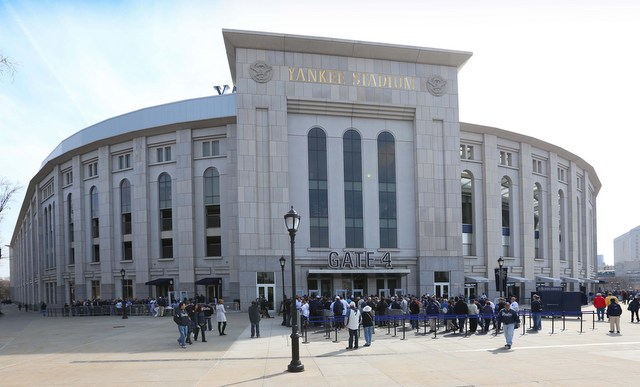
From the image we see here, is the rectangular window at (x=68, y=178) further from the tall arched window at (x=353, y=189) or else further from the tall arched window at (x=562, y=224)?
the tall arched window at (x=562, y=224)

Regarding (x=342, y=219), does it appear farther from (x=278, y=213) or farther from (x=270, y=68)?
(x=270, y=68)

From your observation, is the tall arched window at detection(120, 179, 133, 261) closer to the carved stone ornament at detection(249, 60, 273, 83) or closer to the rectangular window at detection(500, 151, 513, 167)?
the carved stone ornament at detection(249, 60, 273, 83)

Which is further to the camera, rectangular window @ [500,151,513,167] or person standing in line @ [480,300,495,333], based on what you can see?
rectangular window @ [500,151,513,167]

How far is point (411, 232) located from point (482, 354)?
91.1 ft

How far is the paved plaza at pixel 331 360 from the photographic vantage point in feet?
43.3

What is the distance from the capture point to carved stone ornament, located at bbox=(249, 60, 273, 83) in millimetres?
41747

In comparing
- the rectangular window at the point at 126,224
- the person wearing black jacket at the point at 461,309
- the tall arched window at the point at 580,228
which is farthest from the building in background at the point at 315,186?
the person wearing black jacket at the point at 461,309

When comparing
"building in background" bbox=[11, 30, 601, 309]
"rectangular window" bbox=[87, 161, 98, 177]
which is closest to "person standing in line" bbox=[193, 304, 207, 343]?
"building in background" bbox=[11, 30, 601, 309]

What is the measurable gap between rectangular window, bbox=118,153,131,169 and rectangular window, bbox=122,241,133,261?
7.69 metres

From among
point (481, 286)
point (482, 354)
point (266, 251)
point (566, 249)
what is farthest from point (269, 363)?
point (566, 249)

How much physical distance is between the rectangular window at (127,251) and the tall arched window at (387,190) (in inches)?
1007

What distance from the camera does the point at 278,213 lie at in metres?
40.9

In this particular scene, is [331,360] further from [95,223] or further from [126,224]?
[95,223]

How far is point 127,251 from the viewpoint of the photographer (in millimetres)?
52219
